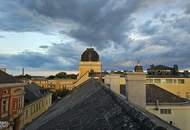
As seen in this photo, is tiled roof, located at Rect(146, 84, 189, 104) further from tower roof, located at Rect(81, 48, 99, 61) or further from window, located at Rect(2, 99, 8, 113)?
tower roof, located at Rect(81, 48, 99, 61)

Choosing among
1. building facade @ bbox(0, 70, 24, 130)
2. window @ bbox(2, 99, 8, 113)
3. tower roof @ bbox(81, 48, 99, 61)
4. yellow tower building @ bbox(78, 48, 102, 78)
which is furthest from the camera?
tower roof @ bbox(81, 48, 99, 61)

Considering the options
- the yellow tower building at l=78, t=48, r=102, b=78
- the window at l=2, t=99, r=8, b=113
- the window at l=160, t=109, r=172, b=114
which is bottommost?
the window at l=2, t=99, r=8, b=113

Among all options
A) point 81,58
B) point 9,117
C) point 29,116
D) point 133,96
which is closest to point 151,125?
point 133,96

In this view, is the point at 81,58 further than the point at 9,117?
Yes

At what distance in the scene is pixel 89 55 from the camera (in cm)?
10794

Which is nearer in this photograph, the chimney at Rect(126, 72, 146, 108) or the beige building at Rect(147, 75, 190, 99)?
the chimney at Rect(126, 72, 146, 108)

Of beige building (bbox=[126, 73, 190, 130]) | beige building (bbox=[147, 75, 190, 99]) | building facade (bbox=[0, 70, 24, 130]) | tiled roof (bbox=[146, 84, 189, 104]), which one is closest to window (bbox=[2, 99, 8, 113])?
building facade (bbox=[0, 70, 24, 130])

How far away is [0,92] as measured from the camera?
31.0m

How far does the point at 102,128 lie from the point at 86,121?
149 cm

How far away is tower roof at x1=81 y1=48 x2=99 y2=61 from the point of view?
107525mm

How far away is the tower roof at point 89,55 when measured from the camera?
10753 cm

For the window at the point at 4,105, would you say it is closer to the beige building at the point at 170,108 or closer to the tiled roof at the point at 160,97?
the tiled roof at the point at 160,97

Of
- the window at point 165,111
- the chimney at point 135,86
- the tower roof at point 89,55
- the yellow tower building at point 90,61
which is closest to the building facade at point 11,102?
the window at point 165,111

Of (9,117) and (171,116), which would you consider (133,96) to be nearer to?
(171,116)
